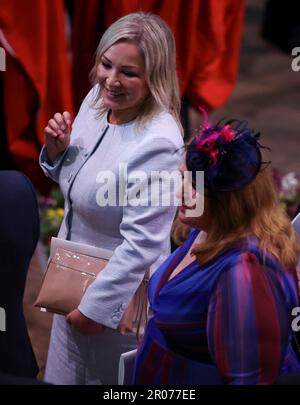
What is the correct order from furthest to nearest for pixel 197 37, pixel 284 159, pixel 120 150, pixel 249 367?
pixel 284 159 → pixel 197 37 → pixel 120 150 → pixel 249 367

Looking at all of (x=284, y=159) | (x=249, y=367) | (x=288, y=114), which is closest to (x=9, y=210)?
(x=249, y=367)

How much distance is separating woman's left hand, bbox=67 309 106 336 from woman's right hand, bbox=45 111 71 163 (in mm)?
442

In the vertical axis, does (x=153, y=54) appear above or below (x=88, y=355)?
above

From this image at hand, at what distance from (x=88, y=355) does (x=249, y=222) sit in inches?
29.8

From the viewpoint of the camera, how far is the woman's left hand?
231 centimetres

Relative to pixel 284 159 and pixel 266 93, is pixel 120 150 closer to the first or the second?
A: pixel 284 159

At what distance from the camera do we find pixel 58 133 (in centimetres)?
241

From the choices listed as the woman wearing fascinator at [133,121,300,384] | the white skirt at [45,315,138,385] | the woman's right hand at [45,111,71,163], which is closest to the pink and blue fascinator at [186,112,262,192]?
the woman wearing fascinator at [133,121,300,384]

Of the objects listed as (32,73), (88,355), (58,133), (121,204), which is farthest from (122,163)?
(32,73)

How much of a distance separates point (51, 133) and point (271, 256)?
2.68 ft

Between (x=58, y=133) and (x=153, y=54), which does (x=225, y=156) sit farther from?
(x=58, y=133)

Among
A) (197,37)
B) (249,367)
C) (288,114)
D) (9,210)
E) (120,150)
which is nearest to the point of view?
(249,367)

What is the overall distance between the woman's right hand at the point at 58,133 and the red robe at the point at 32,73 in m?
1.83
